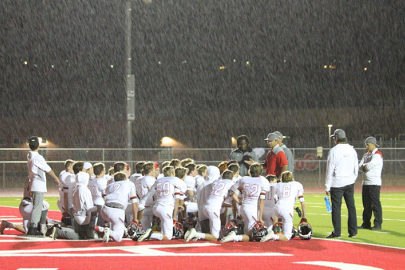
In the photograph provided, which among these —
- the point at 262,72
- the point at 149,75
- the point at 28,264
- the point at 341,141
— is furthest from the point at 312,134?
the point at 28,264

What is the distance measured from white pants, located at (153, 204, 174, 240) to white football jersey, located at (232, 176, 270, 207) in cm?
134

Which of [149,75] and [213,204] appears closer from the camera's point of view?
[213,204]

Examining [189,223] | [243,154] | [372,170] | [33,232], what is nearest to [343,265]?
[189,223]

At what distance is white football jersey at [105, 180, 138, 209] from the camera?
11680 mm

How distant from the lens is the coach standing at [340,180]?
12086 mm

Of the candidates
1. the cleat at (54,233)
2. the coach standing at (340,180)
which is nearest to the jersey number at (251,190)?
the coach standing at (340,180)

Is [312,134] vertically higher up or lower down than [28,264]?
higher up

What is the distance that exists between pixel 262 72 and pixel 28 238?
5405 centimetres

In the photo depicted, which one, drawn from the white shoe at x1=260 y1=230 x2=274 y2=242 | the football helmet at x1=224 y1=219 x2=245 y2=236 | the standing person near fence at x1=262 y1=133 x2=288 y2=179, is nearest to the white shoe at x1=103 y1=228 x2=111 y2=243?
the football helmet at x1=224 y1=219 x2=245 y2=236

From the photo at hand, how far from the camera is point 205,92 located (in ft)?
205

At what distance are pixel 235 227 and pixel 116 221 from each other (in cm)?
209

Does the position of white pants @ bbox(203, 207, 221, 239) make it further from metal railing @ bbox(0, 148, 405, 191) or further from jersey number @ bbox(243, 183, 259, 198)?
metal railing @ bbox(0, 148, 405, 191)

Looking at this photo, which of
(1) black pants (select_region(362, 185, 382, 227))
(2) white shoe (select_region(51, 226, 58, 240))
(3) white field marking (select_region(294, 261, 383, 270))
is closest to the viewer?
(3) white field marking (select_region(294, 261, 383, 270))

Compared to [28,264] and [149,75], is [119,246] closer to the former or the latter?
[28,264]
